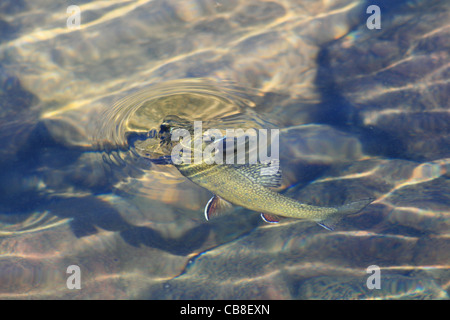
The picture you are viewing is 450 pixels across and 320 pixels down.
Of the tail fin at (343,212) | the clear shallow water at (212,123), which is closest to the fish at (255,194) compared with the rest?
the tail fin at (343,212)

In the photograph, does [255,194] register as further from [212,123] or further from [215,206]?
[212,123]

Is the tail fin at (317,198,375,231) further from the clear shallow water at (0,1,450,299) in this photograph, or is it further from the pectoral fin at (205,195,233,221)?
the pectoral fin at (205,195,233,221)

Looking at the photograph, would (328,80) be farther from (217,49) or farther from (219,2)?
(219,2)

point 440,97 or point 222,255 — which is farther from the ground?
point 440,97

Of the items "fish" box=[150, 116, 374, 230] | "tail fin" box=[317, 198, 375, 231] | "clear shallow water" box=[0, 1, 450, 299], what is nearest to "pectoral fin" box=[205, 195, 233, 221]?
"fish" box=[150, 116, 374, 230]

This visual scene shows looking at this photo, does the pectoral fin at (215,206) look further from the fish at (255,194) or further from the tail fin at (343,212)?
the tail fin at (343,212)

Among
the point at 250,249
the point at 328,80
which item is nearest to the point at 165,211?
the point at 250,249
